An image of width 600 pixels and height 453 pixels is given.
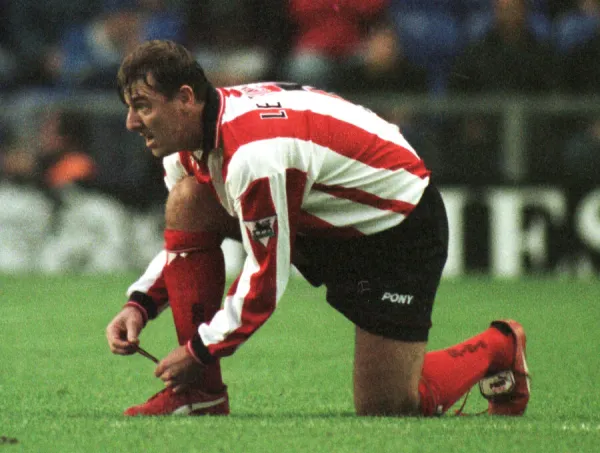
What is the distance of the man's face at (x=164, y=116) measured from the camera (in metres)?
4.41

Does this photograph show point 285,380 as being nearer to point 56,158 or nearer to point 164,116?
point 164,116

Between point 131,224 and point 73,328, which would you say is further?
point 131,224

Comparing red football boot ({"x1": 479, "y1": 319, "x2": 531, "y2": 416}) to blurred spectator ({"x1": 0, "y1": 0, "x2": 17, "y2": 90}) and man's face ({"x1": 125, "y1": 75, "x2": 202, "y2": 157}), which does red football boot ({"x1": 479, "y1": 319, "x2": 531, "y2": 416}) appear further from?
blurred spectator ({"x1": 0, "y1": 0, "x2": 17, "y2": 90})

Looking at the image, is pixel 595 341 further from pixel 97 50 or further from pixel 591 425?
pixel 97 50

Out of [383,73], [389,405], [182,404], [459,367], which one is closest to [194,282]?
[182,404]

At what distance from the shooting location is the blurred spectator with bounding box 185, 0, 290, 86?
37.0 feet

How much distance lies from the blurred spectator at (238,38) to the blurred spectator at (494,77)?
149 cm

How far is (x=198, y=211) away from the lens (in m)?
4.79

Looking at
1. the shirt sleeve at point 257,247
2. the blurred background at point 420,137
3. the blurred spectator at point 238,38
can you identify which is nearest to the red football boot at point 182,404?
the shirt sleeve at point 257,247

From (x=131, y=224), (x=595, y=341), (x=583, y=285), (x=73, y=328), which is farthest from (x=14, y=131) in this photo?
(x=595, y=341)

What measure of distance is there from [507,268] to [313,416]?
600 centimetres

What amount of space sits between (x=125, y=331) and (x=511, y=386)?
1347 millimetres

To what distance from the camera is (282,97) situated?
15.0ft

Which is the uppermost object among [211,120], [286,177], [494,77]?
[211,120]
